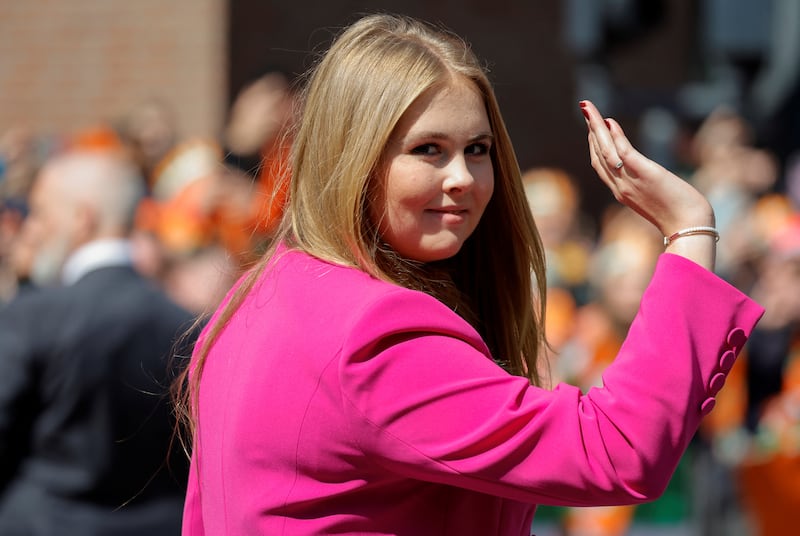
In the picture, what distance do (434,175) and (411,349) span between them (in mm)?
309

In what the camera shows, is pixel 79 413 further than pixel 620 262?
No

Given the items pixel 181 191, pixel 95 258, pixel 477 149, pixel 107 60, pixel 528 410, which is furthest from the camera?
pixel 107 60

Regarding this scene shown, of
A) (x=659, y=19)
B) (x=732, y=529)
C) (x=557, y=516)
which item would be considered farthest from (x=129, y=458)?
(x=732, y=529)

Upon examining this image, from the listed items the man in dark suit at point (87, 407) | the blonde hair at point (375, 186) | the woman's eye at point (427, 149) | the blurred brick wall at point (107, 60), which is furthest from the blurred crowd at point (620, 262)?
the woman's eye at point (427, 149)

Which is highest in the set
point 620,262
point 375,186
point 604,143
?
point 604,143

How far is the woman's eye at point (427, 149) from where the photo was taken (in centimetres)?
202

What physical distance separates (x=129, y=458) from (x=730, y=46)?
2119 millimetres

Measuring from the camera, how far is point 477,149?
2.09 m

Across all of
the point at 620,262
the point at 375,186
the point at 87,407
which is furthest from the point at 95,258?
the point at 620,262

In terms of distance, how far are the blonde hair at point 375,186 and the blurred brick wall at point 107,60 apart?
6569 mm

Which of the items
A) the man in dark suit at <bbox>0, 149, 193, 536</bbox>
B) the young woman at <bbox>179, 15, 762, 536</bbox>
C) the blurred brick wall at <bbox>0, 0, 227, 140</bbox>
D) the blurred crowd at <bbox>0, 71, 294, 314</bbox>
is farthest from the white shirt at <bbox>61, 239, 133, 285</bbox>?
the blurred brick wall at <bbox>0, 0, 227, 140</bbox>

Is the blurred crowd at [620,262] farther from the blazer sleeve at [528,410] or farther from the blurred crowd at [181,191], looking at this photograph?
the blazer sleeve at [528,410]

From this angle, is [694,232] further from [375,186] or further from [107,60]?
[107,60]

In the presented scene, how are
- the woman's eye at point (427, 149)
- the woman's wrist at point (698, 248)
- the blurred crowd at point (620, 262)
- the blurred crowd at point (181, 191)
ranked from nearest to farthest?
the woman's wrist at point (698, 248), the woman's eye at point (427, 149), the blurred crowd at point (181, 191), the blurred crowd at point (620, 262)
